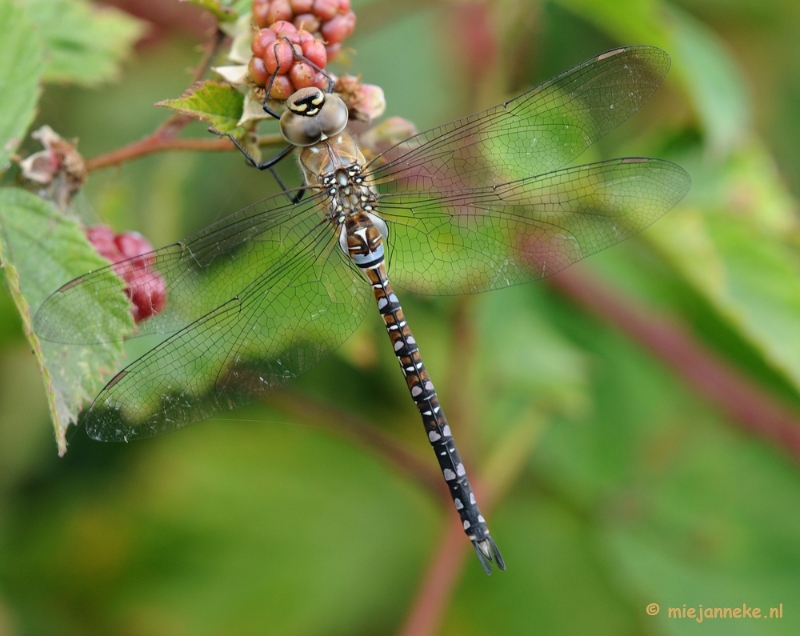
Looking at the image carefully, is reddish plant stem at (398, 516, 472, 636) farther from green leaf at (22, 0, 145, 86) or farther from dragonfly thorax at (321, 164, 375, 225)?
green leaf at (22, 0, 145, 86)

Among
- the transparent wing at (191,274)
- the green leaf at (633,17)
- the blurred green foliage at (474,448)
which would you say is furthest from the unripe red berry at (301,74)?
the green leaf at (633,17)

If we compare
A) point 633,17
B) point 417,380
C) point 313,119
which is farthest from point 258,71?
point 633,17

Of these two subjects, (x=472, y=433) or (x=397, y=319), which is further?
(x=472, y=433)

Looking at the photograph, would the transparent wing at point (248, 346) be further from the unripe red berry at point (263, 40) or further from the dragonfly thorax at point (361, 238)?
the unripe red berry at point (263, 40)

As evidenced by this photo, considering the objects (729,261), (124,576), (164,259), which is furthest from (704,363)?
(124,576)

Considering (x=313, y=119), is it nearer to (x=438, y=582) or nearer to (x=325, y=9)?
(x=325, y=9)

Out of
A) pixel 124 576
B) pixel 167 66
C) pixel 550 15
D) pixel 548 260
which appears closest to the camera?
pixel 548 260

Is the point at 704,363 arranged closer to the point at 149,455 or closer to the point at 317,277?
the point at 317,277
